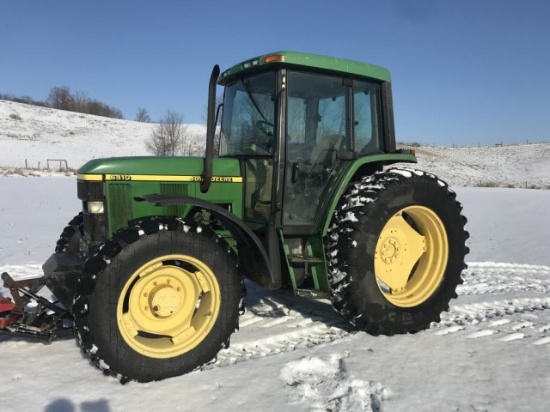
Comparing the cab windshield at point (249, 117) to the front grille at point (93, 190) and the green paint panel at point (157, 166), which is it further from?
the front grille at point (93, 190)

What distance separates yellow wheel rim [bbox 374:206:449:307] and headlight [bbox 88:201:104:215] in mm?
2314

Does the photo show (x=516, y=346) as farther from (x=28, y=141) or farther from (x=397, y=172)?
(x=28, y=141)

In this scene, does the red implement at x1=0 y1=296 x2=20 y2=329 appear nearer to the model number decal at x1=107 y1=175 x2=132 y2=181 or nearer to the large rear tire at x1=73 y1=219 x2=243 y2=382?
the large rear tire at x1=73 y1=219 x2=243 y2=382

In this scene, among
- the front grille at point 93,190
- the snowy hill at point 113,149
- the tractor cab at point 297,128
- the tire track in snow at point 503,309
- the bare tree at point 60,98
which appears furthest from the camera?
the bare tree at point 60,98

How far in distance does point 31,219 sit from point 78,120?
158 ft

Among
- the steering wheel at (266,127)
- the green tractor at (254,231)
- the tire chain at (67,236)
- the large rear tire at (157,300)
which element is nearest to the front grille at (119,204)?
the green tractor at (254,231)

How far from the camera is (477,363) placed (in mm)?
3439

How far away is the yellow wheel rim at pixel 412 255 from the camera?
4.23 metres

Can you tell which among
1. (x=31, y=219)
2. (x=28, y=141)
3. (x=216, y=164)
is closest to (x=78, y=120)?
(x=28, y=141)

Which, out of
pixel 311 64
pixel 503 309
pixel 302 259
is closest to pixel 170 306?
pixel 302 259

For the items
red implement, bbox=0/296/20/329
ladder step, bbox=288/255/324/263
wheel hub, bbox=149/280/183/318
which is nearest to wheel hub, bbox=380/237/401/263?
ladder step, bbox=288/255/324/263

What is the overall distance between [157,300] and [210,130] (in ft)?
4.10

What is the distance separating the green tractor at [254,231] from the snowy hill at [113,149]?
29.9 m

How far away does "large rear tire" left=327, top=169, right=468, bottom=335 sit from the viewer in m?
3.73
